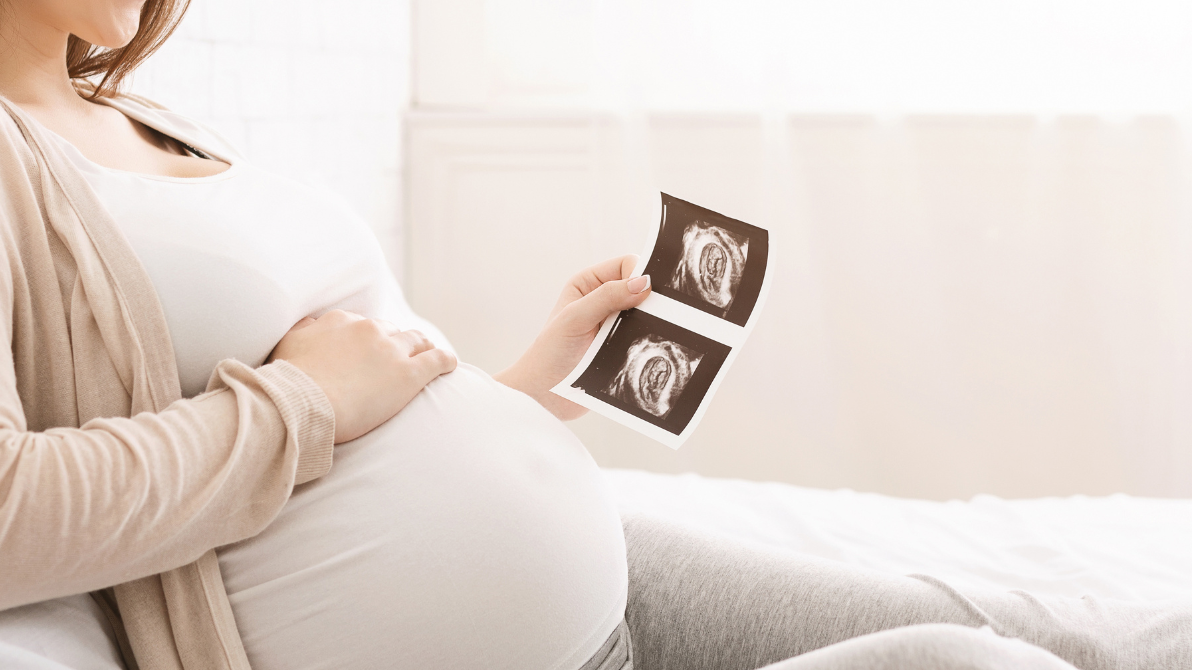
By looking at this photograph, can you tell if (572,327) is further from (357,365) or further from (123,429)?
(123,429)

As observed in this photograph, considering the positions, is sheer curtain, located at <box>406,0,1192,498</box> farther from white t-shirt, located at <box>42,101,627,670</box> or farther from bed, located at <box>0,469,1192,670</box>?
white t-shirt, located at <box>42,101,627,670</box>

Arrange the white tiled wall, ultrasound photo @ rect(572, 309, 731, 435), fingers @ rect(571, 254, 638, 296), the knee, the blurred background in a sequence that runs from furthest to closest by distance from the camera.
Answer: the blurred background
the white tiled wall
fingers @ rect(571, 254, 638, 296)
ultrasound photo @ rect(572, 309, 731, 435)
the knee

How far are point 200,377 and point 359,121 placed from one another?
1.30 meters

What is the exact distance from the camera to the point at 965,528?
3.70ft

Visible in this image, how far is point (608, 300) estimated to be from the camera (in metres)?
0.87

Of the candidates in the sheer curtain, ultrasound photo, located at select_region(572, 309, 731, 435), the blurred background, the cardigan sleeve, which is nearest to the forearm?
the cardigan sleeve

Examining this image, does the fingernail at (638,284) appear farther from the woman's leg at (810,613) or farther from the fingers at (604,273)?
the woman's leg at (810,613)

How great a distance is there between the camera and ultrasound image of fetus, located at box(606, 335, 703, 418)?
2.77 feet

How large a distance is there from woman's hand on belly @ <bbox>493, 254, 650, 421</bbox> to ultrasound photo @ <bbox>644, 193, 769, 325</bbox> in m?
0.03

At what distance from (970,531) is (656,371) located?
534 millimetres

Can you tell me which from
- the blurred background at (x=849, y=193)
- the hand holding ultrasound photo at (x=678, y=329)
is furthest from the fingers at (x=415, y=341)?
the blurred background at (x=849, y=193)

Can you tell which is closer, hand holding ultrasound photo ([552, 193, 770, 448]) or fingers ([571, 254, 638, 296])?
hand holding ultrasound photo ([552, 193, 770, 448])

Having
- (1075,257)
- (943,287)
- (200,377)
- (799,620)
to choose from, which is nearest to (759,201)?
(943,287)

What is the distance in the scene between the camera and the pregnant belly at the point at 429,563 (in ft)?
2.04
